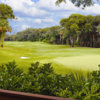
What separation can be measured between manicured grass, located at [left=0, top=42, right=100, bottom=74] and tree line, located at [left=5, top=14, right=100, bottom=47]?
136mm

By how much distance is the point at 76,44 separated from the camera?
157 inches

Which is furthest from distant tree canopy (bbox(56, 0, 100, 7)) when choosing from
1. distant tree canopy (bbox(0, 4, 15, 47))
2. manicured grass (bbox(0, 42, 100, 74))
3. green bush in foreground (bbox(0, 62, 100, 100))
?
green bush in foreground (bbox(0, 62, 100, 100))

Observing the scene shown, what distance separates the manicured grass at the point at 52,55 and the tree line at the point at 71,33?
0.44 feet

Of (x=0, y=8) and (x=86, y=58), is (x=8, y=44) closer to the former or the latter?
(x=0, y=8)

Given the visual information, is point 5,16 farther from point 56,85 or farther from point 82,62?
point 56,85

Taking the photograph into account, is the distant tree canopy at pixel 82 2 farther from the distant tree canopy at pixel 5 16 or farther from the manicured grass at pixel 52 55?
the distant tree canopy at pixel 5 16

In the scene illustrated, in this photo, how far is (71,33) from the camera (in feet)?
12.9

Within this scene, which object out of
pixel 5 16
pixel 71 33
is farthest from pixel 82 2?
pixel 5 16

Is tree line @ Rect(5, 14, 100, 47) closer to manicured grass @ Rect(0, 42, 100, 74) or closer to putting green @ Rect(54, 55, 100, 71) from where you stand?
manicured grass @ Rect(0, 42, 100, 74)

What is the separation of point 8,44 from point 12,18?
581mm

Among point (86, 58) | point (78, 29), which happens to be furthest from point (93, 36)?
point (86, 58)

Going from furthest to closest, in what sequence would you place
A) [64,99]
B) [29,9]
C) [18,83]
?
[29,9] < [18,83] < [64,99]

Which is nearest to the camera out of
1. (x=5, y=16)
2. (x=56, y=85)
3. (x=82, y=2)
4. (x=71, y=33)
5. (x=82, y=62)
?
(x=56, y=85)

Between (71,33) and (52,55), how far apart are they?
1.06 m
